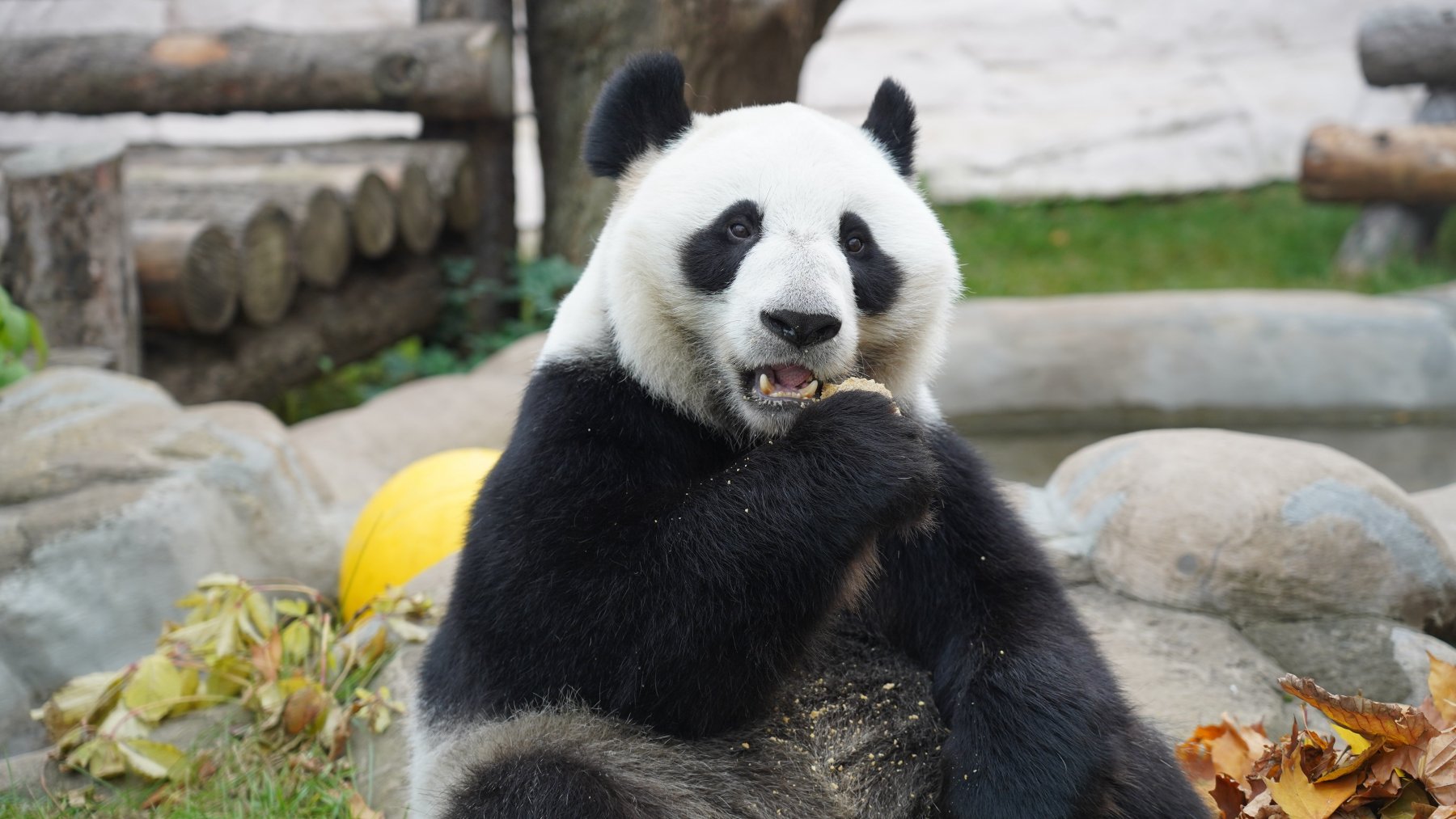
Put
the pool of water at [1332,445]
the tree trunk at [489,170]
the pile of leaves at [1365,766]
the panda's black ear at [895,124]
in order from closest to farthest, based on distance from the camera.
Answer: the pile of leaves at [1365,766] < the panda's black ear at [895,124] < the pool of water at [1332,445] < the tree trunk at [489,170]

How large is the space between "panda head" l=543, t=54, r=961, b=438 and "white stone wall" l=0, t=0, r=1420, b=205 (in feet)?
33.5

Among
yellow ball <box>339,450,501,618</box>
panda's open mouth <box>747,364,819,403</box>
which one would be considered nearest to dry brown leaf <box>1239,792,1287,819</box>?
panda's open mouth <box>747,364,819,403</box>

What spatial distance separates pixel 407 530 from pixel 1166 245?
8.38 meters

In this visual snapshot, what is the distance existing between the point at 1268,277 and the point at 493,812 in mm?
9138

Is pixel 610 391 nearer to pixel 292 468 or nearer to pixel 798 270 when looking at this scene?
pixel 798 270

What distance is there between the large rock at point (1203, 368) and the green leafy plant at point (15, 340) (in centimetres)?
454

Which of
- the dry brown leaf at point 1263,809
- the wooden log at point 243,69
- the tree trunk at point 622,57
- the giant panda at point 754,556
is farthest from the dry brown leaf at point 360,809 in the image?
the wooden log at point 243,69

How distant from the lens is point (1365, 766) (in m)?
2.53

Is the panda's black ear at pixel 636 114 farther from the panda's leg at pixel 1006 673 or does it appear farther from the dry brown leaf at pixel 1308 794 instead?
the dry brown leaf at pixel 1308 794

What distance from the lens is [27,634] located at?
12.5ft

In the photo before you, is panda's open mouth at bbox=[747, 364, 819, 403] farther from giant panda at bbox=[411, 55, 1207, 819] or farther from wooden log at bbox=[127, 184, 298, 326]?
wooden log at bbox=[127, 184, 298, 326]

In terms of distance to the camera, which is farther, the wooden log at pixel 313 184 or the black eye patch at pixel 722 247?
the wooden log at pixel 313 184

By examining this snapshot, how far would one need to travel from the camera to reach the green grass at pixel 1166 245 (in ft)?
32.1

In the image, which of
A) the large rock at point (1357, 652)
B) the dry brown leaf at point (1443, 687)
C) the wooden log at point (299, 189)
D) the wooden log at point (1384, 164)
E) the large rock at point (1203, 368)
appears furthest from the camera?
the wooden log at point (1384, 164)
